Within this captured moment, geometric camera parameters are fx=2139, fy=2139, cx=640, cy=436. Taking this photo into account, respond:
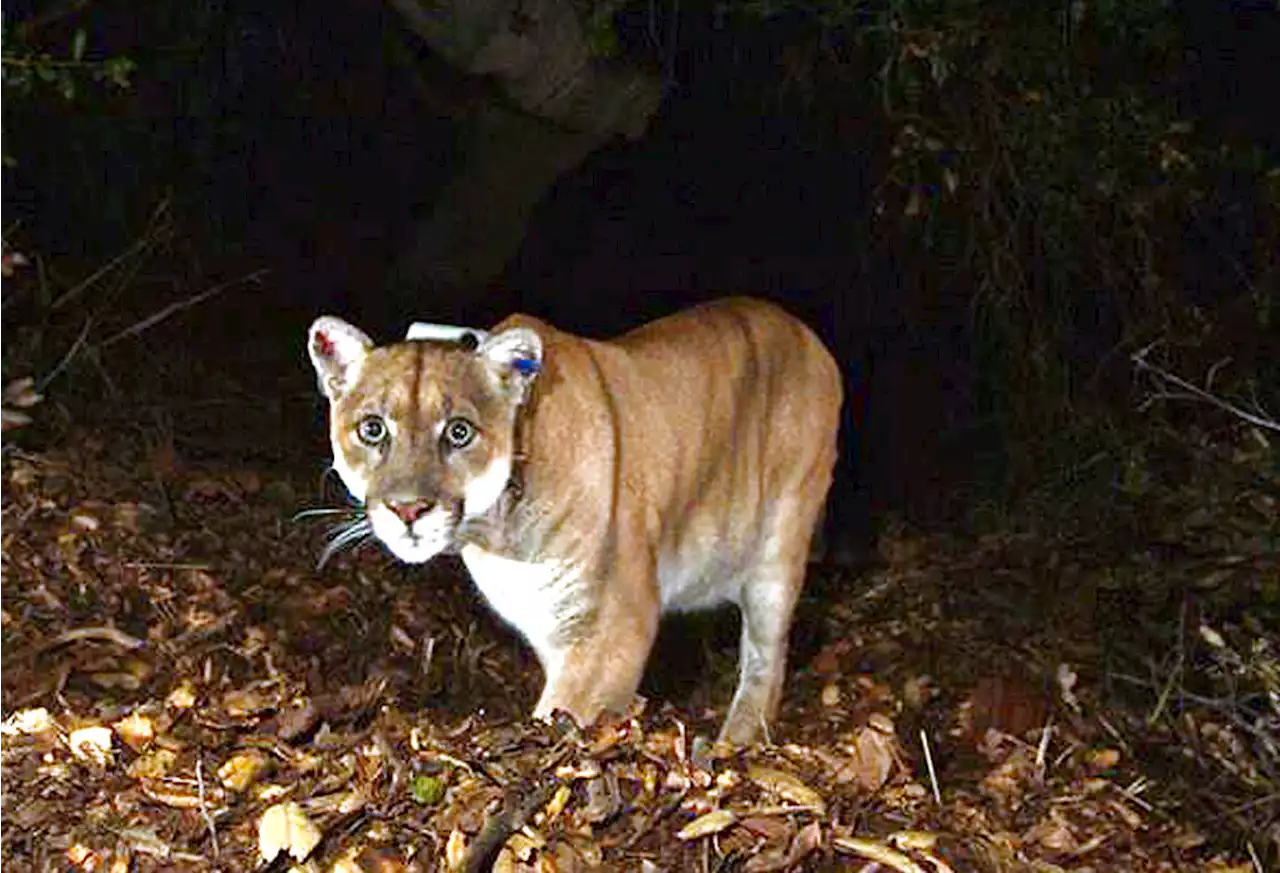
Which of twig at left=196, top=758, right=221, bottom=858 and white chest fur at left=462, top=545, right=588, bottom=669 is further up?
twig at left=196, top=758, right=221, bottom=858

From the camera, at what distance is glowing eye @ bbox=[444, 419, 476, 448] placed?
5664 mm

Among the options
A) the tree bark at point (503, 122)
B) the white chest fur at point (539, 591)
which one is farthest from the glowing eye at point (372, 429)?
the tree bark at point (503, 122)

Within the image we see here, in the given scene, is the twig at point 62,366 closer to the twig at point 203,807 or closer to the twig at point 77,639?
the twig at point 77,639

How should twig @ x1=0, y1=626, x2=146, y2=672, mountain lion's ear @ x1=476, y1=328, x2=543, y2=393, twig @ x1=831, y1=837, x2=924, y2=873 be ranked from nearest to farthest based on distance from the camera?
twig @ x1=831, y1=837, x2=924, y2=873 < mountain lion's ear @ x1=476, y1=328, x2=543, y2=393 < twig @ x1=0, y1=626, x2=146, y2=672

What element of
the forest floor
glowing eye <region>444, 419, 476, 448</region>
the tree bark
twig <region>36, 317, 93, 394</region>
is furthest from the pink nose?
the tree bark

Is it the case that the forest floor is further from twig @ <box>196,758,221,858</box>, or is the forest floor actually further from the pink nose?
the pink nose

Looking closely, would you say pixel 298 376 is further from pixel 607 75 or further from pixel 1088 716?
pixel 1088 716

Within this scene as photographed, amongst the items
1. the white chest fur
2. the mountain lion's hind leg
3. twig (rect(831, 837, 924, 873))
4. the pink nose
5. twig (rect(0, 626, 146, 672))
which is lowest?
the mountain lion's hind leg

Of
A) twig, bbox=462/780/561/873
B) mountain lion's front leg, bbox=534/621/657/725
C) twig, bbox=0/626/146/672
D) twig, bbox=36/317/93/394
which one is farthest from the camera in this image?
twig, bbox=36/317/93/394

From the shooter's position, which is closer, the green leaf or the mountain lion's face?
the green leaf

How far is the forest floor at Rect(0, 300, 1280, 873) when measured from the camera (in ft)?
14.9

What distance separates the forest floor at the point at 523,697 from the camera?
4543 millimetres

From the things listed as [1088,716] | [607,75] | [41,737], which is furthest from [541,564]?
[607,75]

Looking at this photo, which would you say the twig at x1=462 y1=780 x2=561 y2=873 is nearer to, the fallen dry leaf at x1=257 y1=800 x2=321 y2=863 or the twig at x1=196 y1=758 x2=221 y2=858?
the fallen dry leaf at x1=257 y1=800 x2=321 y2=863
